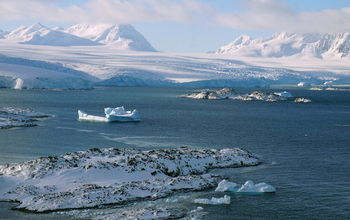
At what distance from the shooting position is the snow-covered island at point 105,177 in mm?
17594

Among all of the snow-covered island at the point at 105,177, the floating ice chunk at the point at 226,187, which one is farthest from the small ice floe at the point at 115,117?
the floating ice chunk at the point at 226,187

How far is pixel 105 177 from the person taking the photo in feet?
68.7

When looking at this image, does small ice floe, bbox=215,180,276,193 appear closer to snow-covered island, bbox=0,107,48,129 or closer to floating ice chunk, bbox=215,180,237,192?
floating ice chunk, bbox=215,180,237,192

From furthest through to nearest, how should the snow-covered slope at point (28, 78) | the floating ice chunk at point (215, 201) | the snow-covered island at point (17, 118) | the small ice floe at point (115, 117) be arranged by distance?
1. the snow-covered slope at point (28, 78)
2. the small ice floe at point (115, 117)
3. the snow-covered island at point (17, 118)
4. the floating ice chunk at point (215, 201)

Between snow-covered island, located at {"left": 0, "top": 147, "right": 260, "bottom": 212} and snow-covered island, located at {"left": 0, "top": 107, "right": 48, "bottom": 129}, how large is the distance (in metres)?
21.1

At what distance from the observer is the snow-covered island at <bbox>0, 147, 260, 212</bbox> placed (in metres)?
17.6

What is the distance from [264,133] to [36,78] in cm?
10462

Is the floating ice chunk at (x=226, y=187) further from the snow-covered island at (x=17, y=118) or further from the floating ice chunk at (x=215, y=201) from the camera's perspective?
the snow-covered island at (x=17, y=118)

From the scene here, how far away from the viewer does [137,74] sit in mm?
192875

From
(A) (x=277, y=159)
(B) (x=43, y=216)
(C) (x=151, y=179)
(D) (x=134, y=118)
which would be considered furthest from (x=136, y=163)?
(D) (x=134, y=118)

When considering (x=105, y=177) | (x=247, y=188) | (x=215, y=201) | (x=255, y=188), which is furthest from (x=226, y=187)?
(x=105, y=177)

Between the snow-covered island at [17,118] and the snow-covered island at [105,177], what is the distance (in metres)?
21.1

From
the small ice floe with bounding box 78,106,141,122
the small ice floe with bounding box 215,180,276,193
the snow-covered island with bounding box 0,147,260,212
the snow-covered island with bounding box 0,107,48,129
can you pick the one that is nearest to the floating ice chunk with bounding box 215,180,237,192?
the small ice floe with bounding box 215,180,276,193

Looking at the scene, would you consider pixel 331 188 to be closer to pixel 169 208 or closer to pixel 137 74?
pixel 169 208
